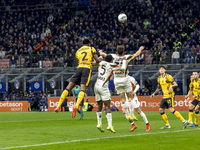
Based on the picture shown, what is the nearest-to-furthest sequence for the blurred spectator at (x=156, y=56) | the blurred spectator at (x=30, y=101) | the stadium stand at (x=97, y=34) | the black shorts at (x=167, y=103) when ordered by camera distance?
the black shorts at (x=167, y=103)
the blurred spectator at (x=156, y=56)
the stadium stand at (x=97, y=34)
the blurred spectator at (x=30, y=101)

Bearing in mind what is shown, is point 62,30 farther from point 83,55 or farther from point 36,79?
point 83,55

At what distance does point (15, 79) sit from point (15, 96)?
6.43 feet

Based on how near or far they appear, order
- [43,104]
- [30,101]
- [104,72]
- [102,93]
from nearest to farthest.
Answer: [104,72] < [102,93] < [43,104] < [30,101]

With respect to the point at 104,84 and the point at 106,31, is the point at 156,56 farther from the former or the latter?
the point at 104,84

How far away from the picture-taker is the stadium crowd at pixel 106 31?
128ft

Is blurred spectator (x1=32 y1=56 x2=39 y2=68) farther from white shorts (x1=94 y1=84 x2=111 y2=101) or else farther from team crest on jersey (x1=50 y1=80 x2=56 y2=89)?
white shorts (x1=94 y1=84 x2=111 y2=101)

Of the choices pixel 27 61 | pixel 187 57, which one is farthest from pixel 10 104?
pixel 187 57

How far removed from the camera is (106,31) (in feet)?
147

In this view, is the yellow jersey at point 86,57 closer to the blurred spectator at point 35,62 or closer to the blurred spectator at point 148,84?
the blurred spectator at point 148,84

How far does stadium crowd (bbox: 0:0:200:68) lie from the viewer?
39.1 meters

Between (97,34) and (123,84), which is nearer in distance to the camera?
(123,84)

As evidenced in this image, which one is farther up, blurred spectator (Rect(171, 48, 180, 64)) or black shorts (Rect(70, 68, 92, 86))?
blurred spectator (Rect(171, 48, 180, 64))

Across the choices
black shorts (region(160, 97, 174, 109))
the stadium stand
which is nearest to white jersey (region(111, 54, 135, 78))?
black shorts (region(160, 97, 174, 109))

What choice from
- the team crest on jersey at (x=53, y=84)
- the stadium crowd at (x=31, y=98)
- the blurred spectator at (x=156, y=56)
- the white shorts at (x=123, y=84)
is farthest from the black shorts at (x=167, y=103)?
the team crest on jersey at (x=53, y=84)
